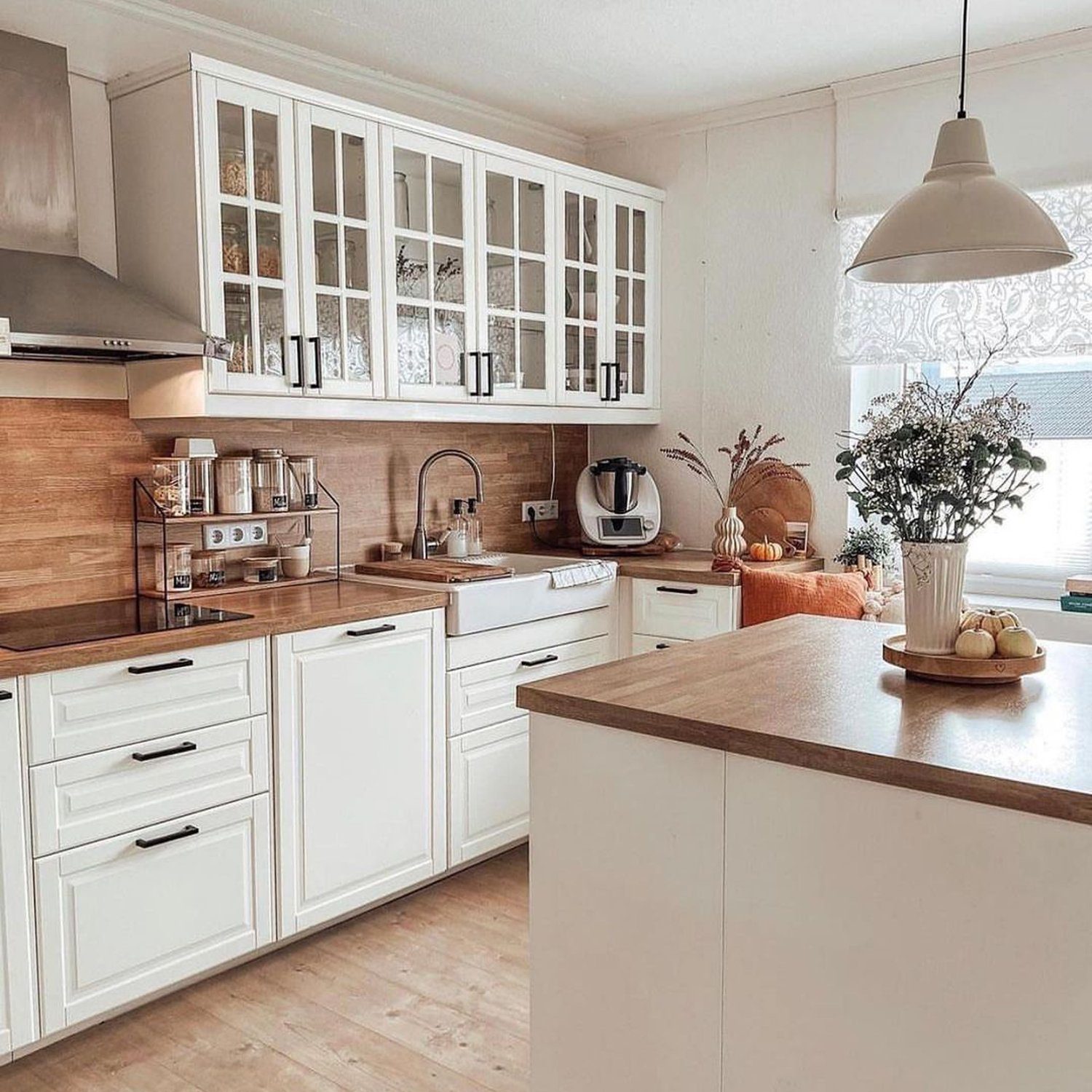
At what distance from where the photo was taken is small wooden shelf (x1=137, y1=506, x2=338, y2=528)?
303 cm

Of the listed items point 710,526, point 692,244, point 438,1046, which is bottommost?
point 438,1046

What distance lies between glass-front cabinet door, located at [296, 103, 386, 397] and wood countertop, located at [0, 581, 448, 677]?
0.58m

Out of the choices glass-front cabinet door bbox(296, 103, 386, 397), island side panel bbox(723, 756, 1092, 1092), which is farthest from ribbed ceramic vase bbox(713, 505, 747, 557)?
island side panel bbox(723, 756, 1092, 1092)

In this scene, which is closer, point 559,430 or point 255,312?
point 255,312

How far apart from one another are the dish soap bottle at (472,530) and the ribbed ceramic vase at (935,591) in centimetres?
217

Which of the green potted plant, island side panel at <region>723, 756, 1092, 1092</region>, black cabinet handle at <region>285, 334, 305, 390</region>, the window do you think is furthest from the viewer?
the window

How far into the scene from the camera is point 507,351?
3799 mm

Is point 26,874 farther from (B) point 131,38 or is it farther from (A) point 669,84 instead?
(A) point 669,84

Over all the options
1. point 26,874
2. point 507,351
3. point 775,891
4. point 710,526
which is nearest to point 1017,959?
point 775,891

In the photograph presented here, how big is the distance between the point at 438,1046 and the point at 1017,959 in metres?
1.47

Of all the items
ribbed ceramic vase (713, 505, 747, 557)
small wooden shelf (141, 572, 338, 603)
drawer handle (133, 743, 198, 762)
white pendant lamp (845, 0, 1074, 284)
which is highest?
white pendant lamp (845, 0, 1074, 284)

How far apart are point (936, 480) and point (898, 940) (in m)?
0.77

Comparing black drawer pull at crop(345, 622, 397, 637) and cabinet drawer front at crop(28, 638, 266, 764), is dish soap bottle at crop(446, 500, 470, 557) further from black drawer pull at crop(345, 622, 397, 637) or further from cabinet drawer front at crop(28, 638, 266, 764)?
cabinet drawer front at crop(28, 638, 266, 764)

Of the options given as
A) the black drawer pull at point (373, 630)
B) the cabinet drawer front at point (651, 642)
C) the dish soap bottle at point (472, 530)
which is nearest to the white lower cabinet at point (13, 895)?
the black drawer pull at point (373, 630)
